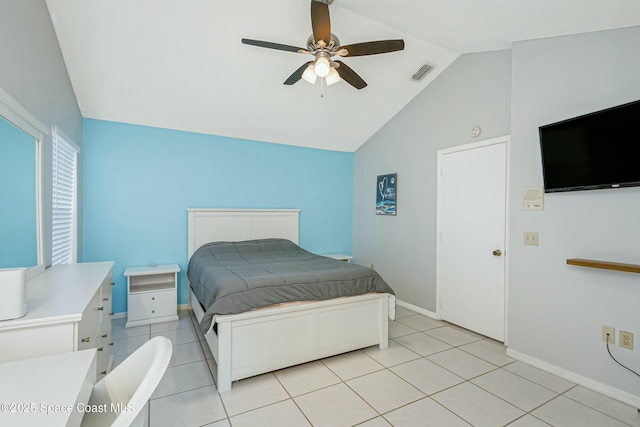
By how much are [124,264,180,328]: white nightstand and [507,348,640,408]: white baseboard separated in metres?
3.60

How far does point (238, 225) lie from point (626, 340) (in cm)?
401

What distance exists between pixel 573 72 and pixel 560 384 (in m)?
2.43

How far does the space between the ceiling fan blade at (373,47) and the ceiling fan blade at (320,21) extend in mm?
163

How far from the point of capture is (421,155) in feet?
12.9

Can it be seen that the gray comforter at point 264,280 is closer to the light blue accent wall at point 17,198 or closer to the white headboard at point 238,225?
the white headboard at point 238,225

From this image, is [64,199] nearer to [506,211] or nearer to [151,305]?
[151,305]

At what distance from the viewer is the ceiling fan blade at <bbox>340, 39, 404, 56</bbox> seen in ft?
7.43

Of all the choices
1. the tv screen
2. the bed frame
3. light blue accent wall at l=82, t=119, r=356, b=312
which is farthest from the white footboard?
the tv screen

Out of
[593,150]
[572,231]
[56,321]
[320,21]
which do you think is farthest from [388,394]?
[320,21]

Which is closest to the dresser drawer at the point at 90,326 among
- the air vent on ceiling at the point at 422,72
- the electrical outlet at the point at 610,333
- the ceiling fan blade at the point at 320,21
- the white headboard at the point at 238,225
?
the white headboard at the point at 238,225

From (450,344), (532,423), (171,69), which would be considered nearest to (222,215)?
(171,69)

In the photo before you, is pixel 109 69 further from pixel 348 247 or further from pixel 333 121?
pixel 348 247

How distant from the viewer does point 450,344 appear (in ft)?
10.1

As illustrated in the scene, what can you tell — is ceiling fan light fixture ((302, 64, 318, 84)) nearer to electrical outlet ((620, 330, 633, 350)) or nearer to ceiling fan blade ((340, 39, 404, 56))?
ceiling fan blade ((340, 39, 404, 56))
